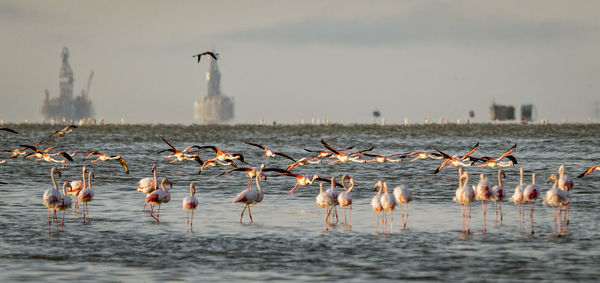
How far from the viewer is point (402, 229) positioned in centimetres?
2223

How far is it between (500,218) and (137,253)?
10116 millimetres

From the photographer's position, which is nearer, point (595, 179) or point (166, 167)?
point (595, 179)

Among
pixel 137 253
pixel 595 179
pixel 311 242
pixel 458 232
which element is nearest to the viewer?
pixel 137 253

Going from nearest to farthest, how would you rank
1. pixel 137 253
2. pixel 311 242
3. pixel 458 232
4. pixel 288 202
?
pixel 137 253 < pixel 311 242 < pixel 458 232 < pixel 288 202

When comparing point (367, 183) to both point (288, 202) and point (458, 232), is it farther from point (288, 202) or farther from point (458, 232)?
point (458, 232)

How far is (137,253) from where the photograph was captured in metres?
19.0

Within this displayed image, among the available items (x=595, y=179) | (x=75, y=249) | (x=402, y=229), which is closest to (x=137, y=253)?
(x=75, y=249)

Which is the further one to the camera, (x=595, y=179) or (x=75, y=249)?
(x=595, y=179)

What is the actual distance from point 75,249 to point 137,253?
150 centimetres

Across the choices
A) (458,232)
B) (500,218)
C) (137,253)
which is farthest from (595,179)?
(137,253)

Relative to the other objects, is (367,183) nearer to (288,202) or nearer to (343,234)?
(288,202)

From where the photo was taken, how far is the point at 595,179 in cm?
3691

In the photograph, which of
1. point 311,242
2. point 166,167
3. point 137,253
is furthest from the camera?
point 166,167

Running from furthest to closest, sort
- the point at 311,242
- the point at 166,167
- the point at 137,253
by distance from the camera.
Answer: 1. the point at 166,167
2. the point at 311,242
3. the point at 137,253
